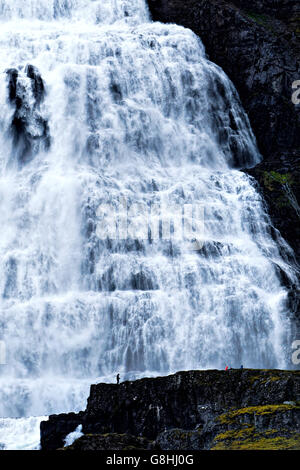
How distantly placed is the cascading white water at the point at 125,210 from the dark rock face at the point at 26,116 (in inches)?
3.1

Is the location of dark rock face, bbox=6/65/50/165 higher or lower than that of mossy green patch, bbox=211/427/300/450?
lower

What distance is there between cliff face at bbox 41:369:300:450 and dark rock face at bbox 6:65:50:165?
66.6 ft

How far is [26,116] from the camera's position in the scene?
44438 mm

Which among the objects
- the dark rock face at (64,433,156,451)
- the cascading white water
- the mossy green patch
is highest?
the mossy green patch

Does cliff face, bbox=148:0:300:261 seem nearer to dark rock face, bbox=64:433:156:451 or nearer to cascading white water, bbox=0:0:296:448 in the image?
cascading white water, bbox=0:0:296:448

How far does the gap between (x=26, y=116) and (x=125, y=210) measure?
31.3 ft

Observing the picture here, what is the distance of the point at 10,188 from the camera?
41094 millimetres

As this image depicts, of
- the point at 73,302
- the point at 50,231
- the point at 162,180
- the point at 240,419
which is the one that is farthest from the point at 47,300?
the point at 240,419

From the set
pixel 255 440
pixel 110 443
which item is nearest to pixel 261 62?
pixel 255 440
